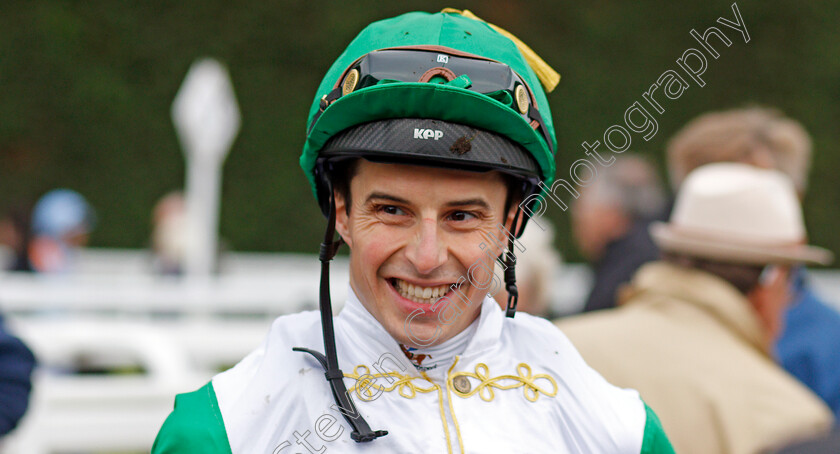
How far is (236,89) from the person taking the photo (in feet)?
39.6

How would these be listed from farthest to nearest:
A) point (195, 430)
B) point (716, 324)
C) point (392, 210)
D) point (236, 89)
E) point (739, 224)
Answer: point (236, 89), point (739, 224), point (716, 324), point (392, 210), point (195, 430)

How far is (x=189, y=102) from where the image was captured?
8.42 metres

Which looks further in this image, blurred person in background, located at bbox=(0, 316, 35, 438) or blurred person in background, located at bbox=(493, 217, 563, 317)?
blurred person in background, located at bbox=(493, 217, 563, 317)

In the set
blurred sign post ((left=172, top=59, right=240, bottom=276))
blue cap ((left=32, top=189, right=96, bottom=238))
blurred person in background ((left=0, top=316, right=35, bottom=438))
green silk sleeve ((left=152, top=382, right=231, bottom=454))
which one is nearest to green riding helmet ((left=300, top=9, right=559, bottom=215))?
green silk sleeve ((left=152, top=382, right=231, bottom=454))

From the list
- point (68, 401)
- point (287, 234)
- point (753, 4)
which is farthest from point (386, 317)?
point (753, 4)

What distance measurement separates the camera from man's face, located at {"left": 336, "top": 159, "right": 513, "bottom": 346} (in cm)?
192

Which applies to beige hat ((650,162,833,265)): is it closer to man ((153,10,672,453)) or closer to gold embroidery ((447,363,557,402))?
man ((153,10,672,453))

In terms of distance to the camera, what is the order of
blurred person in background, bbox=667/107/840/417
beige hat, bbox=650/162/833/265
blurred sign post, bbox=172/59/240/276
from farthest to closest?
1. blurred sign post, bbox=172/59/240/276
2. blurred person in background, bbox=667/107/840/417
3. beige hat, bbox=650/162/833/265

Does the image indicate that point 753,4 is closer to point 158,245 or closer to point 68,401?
point 158,245

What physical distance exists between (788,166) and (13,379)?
3.15 meters

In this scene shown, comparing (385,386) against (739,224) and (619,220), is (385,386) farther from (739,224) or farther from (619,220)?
(619,220)

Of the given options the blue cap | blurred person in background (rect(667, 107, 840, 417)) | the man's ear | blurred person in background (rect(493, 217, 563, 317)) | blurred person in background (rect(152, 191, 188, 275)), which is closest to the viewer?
the man's ear

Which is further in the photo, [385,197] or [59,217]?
[59,217]

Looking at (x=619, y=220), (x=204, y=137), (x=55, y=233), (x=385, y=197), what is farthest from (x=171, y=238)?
(x=385, y=197)
